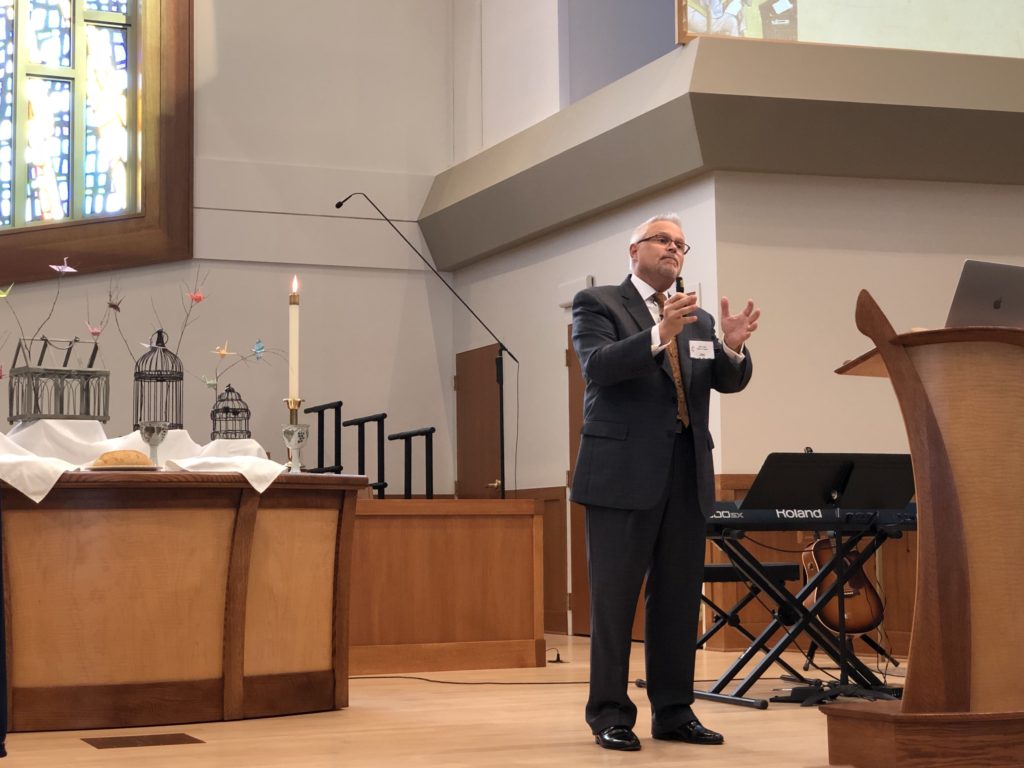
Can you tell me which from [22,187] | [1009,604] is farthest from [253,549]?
[22,187]

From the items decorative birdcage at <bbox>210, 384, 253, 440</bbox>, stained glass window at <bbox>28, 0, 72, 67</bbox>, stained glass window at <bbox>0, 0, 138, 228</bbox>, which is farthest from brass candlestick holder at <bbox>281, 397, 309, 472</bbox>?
stained glass window at <bbox>28, 0, 72, 67</bbox>

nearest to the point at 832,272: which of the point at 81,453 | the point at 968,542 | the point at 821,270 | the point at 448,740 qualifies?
the point at 821,270

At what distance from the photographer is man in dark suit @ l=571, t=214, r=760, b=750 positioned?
3604mm

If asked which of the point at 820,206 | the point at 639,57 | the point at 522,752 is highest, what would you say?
the point at 639,57

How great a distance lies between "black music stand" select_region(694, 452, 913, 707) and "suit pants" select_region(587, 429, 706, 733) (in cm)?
106

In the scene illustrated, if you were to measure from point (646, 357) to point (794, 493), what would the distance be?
1587 mm

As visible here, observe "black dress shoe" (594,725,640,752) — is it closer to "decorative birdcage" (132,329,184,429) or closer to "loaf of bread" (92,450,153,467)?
"loaf of bread" (92,450,153,467)

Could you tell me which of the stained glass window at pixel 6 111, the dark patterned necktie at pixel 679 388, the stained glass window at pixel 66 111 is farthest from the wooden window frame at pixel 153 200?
the dark patterned necktie at pixel 679 388

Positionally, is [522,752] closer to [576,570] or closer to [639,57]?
[576,570]

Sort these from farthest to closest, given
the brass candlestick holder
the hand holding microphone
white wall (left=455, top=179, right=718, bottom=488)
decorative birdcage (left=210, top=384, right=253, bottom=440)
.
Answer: decorative birdcage (left=210, top=384, right=253, bottom=440) < white wall (left=455, top=179, right=718, bottom=488) < the brass candlestick holder < the hand holding microphone

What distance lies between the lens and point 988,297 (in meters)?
2.86

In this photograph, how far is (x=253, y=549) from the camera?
14.6ft

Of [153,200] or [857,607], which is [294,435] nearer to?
[857,607]

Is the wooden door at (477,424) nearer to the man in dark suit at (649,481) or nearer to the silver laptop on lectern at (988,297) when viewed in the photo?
the man in dark suit at (649,481)
